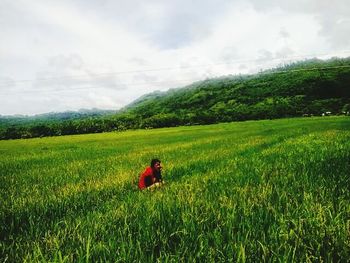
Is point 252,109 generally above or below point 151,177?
above

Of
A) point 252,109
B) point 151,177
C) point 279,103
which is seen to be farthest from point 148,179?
point 279,103

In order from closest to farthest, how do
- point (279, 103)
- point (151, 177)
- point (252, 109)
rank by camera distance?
point (151, 177) → point (252, 109) → point (279, 103)

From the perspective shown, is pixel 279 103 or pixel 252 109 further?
pixel 279 103

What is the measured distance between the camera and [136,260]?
106 inches

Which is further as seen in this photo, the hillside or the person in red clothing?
the hillside

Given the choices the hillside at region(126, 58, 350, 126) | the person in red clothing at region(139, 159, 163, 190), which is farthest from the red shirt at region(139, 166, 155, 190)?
the hillside at region(126, 58, 350, 126)

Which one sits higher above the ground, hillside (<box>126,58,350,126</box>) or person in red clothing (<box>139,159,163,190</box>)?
hillside (<box>126,58,350,126</box>)

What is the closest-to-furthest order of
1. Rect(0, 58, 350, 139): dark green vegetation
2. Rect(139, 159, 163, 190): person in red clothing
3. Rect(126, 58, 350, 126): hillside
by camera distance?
Rect(139, 159, 163, 190): person in red clothing
Rect(0, 58, 350, 139): dark green vegetation
Rect(126, 58, 350, 126): hillside

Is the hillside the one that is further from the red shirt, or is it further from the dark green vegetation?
the red shirt

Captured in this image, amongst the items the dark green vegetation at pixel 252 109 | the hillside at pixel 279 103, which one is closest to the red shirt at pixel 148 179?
the dark green vegetation at pixel 252 109

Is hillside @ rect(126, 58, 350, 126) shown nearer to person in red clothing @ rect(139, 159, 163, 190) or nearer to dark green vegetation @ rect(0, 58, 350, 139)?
dark green vegetation @ rect(0, 58, 350, 139)

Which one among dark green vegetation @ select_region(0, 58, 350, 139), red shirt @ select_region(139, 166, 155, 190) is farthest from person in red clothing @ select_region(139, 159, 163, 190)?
dark green vegetation @ select_region(0, 58, 350, 139)

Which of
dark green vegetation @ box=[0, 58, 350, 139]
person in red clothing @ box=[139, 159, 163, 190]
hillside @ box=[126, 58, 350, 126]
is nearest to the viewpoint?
person in red clothing @ box=[139, 159, 163, 190]

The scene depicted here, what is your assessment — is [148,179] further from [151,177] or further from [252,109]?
[252,109]
